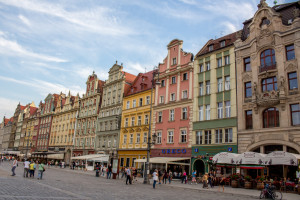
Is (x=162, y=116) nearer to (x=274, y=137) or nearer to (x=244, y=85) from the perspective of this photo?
(x=244, y=85)

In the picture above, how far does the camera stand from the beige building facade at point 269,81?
27.2 metres

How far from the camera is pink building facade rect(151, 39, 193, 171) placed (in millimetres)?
38250

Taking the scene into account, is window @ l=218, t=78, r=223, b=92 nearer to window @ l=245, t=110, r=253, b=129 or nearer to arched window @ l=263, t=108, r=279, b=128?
window @ l=245, t=110, r=253, b=129

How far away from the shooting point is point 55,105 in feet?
267

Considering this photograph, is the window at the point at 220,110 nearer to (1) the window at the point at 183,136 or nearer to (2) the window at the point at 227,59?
(2) the window at the point at 227,59

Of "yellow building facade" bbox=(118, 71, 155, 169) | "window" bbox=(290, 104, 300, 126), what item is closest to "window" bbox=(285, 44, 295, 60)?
"window" bbox=(290, 104, 300, 126)

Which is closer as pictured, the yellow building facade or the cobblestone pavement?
the cobblestone pavement

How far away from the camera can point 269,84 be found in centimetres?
2972

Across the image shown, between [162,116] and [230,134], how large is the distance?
12873 millimetres

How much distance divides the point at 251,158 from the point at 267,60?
12.7 m

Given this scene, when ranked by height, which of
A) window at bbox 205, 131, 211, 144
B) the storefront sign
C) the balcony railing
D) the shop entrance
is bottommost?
the shop entrance

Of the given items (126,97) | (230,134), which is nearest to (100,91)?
(126,97)

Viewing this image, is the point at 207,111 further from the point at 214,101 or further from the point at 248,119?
the point at 248,119

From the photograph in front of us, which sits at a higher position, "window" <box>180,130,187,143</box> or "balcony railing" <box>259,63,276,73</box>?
"balcony railing" <box>259,63,276,73</box>
